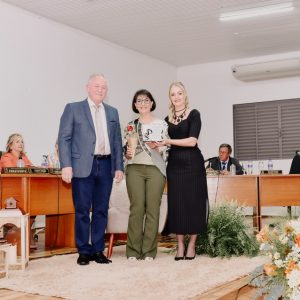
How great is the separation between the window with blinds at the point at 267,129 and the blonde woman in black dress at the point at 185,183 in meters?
5.64

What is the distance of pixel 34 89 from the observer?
22.4ft

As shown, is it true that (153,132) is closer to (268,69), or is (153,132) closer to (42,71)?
(42,71)

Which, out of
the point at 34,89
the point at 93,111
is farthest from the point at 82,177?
the point at 34,89

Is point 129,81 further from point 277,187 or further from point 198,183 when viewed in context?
point 198,183

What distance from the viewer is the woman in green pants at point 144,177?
3832 millimetres

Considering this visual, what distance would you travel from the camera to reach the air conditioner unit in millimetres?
8758

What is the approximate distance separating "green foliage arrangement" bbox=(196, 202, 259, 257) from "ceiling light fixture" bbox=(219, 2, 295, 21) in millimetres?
3583

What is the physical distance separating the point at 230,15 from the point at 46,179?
12.9 ft

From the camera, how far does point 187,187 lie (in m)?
3.88

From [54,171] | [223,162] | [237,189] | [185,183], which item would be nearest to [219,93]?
[223,162]

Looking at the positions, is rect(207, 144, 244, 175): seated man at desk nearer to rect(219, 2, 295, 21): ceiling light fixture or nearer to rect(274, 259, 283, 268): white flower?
rect(219, 2, 295, 21): ceiling light fixture

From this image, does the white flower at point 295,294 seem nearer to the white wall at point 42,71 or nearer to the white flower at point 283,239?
the white flower at point 283,239

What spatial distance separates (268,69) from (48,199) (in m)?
5.66

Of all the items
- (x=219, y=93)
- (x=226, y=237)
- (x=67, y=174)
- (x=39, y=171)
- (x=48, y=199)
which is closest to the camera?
(x=67, y=174)
